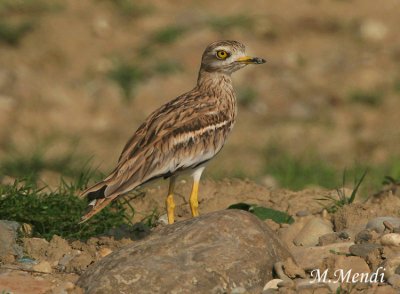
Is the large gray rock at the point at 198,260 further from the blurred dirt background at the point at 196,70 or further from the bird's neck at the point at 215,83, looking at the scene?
the blurred dirt background at the point at 196,70

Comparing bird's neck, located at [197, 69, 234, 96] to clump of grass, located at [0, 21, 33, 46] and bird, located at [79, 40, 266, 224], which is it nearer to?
bird, located at [79, 40, 266, 224]

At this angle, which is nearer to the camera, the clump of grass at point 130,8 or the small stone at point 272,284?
the small stone at point 272,284

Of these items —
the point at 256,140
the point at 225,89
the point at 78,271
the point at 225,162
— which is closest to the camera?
the point at 78,271

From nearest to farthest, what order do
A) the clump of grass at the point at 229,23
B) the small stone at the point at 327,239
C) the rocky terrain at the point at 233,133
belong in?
the rocky terrain at the point at 233,133
the small stone at the point at 327,239
the clump of grass at the point at 229,23

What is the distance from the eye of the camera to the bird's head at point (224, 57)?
8.32 meters

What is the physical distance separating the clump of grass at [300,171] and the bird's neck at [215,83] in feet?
7.21

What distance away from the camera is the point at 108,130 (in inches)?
525

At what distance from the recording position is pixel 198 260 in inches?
245

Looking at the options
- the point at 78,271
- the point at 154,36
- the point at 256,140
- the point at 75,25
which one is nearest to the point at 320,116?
the point at 256,140

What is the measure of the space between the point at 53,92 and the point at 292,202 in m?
6.52

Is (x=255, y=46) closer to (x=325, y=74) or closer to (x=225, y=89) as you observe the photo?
(x=325, y=74)

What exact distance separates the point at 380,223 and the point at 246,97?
7.27 metres

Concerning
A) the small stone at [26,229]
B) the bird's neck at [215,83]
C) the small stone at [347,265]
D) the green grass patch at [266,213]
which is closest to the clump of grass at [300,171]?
the bird's neck at [215,83]

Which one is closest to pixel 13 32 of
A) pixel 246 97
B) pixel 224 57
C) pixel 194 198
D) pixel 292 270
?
pixel 246 97
